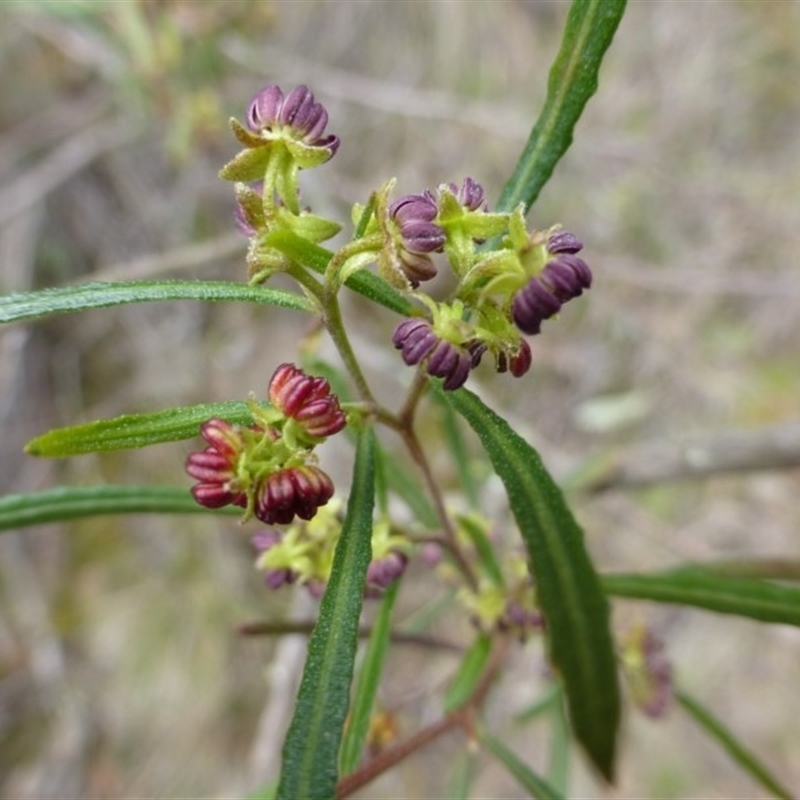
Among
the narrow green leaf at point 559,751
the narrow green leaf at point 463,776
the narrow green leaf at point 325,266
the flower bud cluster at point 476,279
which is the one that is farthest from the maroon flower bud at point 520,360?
the narrow green leaf at point 559,751

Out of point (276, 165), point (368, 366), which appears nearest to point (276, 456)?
point (276, 165)

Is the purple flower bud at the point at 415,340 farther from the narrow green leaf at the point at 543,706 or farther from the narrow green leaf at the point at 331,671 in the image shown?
the narrow green leaf at the point at 543,706

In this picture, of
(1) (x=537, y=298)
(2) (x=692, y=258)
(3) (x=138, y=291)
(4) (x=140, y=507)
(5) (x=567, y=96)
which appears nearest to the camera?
(1) (x=537, y=298)

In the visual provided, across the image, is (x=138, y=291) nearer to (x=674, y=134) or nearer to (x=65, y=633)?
(x=65, y=633)

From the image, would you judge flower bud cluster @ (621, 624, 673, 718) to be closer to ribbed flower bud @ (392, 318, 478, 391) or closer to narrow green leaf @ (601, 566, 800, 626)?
narrow green leaf @ (601, 566, 800, 626)

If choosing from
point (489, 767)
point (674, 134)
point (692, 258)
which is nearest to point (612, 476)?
point (489, 767)

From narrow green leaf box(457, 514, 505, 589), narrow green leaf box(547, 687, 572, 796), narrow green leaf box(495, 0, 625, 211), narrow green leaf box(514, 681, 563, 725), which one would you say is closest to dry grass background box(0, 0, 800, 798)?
narrow green leaf box(514, 681, 563, 725)

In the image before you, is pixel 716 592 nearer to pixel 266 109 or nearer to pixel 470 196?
pixel 470 196
